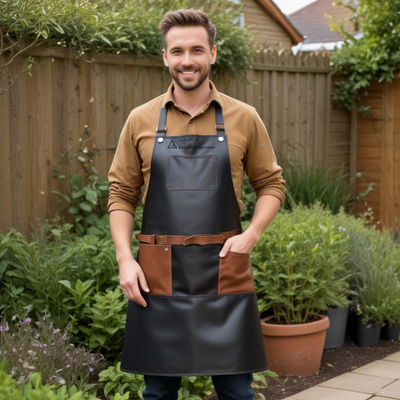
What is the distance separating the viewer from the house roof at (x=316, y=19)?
26.7 meters

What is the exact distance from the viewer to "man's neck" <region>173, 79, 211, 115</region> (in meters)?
2.82

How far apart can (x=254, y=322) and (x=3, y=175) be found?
2.64m

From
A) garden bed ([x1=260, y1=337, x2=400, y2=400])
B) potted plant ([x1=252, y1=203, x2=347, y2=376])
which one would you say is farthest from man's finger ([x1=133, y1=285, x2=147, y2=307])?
potted plant ([x1=252, y1=203, x2=347, y2=376])

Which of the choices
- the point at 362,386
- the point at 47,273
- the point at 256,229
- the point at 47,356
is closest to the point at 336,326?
the point at 362,386

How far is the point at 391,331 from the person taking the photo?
18.1 ft

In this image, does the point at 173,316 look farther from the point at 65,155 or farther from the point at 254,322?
Answer: the point at 65,155

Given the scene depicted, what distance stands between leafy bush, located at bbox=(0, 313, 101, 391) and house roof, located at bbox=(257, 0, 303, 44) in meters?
20.5

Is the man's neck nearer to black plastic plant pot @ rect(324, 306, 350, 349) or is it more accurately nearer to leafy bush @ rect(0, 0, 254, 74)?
leafy bush @ rect(0, 0, 254, 74)

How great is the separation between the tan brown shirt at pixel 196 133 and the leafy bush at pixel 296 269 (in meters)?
1.75

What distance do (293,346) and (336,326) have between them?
2.36 feet

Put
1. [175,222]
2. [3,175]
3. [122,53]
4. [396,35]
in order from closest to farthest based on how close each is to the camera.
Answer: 1. [175,222]
2. [3,175]
3. [122,53]
4. [396,35]

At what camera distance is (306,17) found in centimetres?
3022

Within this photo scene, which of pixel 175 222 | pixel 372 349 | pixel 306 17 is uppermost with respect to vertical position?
pixel 306 17

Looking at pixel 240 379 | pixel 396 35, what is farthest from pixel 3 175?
pixel 396 35
